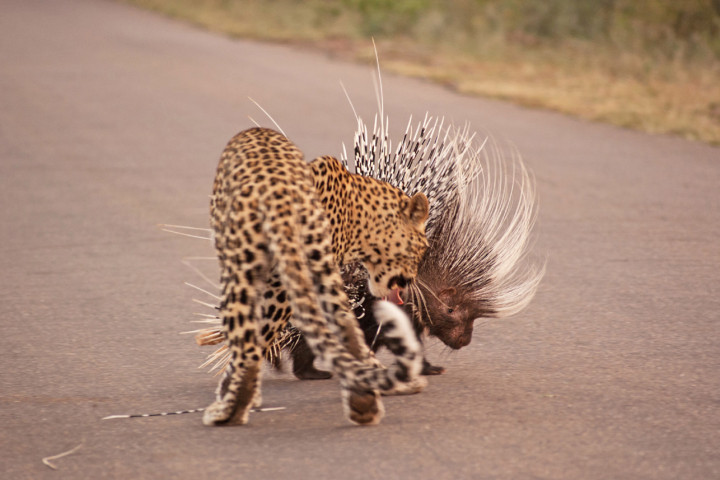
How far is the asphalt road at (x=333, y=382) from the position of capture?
359 cm

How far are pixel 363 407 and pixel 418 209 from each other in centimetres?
76

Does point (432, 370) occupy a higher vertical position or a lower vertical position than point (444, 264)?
lower

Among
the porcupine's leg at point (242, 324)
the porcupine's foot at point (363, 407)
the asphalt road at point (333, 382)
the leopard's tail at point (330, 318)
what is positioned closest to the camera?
the leopard's tail at point (330, 318)

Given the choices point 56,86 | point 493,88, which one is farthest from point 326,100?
point 56,86

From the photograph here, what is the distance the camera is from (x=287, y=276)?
340cm

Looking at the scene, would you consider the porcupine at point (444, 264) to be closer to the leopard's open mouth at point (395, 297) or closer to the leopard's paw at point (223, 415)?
the leopard's open mouth at point (395, 297)

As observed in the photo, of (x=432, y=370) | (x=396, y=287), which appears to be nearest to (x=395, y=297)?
(x=396, y=287)

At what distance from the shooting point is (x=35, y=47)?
55.5ft

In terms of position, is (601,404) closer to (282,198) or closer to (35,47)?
(282,198)

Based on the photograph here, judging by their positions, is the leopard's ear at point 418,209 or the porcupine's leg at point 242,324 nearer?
the porcupine's leg at point 242,324

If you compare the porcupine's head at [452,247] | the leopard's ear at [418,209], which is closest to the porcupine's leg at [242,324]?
the leopard's ear at [418,209]

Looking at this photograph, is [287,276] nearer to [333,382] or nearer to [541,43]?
[333,382]

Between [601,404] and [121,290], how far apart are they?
2.96 m

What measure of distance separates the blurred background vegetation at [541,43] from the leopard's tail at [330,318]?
7587mm
